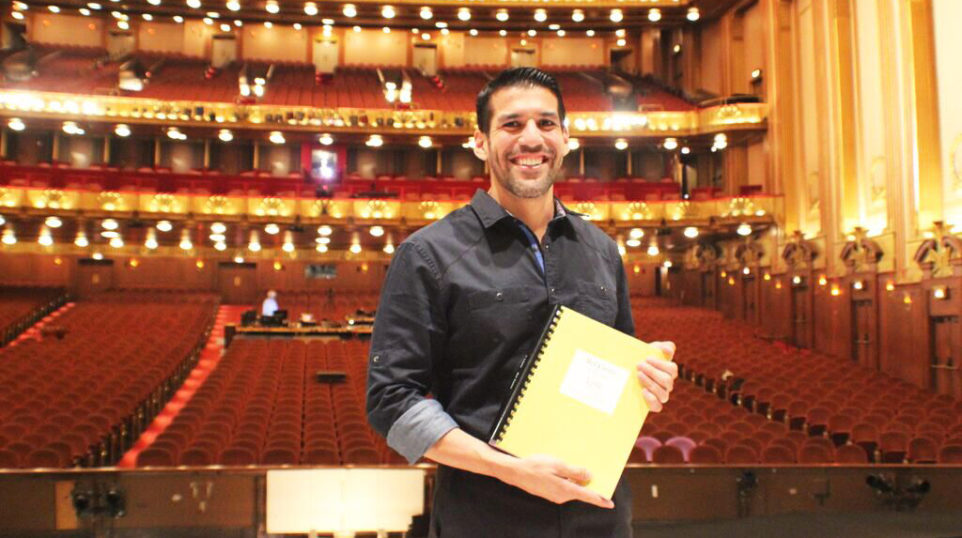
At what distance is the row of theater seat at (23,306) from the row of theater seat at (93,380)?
684 mm

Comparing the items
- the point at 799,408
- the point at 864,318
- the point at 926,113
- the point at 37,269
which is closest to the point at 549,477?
the point at 799,408

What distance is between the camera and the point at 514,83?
45.5 inches

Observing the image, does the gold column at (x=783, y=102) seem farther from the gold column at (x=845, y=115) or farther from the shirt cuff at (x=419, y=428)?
the shirt cuff at (x=419, y=428)

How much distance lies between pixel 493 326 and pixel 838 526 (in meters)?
1.14

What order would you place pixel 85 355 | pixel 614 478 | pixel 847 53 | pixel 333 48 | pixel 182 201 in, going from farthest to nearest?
pixel 333 48 → pixel 182 201 → pixel 847 53 → pixel 85 355 → pixel 614 478

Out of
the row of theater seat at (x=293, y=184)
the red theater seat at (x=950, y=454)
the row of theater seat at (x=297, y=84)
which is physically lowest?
the red theater seat at (x=950, y=454)

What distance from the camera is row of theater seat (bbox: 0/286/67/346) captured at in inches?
551

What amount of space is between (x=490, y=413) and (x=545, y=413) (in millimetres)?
112

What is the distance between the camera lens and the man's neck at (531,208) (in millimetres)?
1185

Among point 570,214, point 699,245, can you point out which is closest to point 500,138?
point 570,214

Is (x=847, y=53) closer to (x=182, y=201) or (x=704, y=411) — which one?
(x=704, y=411)

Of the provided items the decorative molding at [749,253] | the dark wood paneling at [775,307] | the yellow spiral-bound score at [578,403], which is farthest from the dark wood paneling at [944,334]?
the yellow spiral-bound score at [578,403]

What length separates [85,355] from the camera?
10.8 meters

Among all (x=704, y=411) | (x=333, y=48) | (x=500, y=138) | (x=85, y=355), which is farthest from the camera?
(x=333, y=48)
